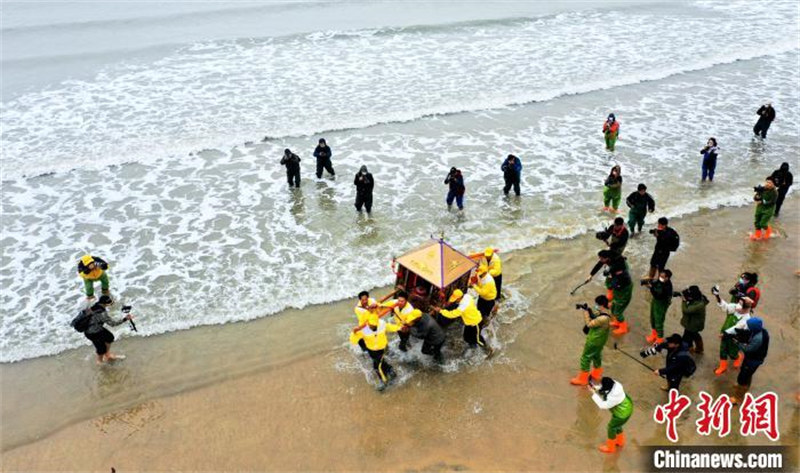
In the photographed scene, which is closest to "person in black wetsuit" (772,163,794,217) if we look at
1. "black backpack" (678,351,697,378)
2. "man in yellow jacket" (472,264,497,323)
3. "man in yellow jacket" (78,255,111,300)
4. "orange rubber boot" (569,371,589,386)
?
"black backpack" (678,351,697,378)

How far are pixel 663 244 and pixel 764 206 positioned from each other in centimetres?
297

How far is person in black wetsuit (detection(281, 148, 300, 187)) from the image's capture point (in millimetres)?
14695

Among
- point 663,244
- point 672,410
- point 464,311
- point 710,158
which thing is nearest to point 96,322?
point 464,311

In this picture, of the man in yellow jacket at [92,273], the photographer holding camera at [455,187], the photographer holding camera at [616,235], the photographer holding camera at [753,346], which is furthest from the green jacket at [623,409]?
the man in yellow jacket at [92,273]

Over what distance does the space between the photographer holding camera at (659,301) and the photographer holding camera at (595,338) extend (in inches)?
41.3

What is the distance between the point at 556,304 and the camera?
10.4m

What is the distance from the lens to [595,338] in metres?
8.07

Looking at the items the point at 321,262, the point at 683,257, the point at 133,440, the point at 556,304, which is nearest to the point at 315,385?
the point at 133,440

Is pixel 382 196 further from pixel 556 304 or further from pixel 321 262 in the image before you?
pixel 556 304

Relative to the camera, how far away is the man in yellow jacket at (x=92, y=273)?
34.3 feet

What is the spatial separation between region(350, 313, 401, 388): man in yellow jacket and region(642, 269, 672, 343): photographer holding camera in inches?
156

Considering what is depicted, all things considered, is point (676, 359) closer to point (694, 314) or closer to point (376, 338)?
point (694, 314)

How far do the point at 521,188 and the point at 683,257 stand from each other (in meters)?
4.53

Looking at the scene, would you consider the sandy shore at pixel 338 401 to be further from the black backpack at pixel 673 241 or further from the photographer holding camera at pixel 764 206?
the photographer holding camera at pixel 764 206
